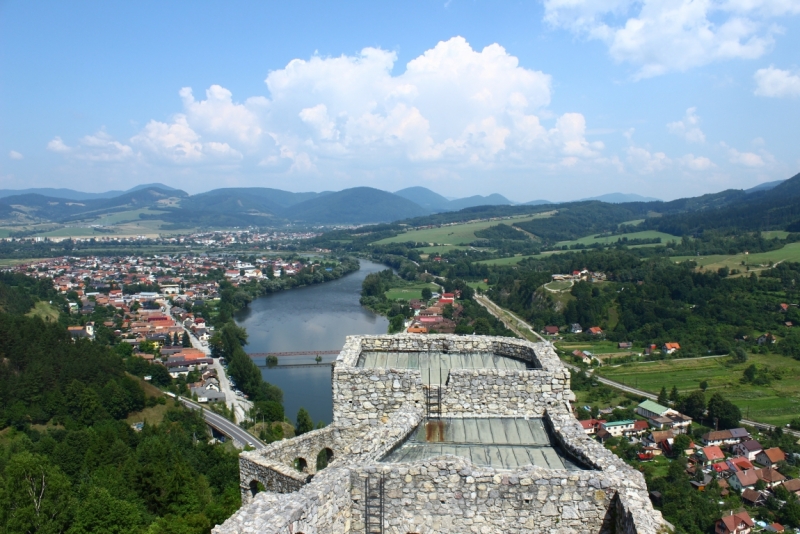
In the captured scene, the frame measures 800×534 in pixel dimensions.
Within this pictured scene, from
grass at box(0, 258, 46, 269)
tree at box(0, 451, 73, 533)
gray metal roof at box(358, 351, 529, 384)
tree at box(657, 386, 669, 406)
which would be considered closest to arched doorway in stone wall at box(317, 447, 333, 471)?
gray metal roof at box(358, 351, 529, 384)

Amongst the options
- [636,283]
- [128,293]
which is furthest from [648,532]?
[128,293]

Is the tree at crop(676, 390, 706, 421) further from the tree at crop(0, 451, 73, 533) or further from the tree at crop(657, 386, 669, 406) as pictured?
the tree at crop(0, 451, 73, 533)

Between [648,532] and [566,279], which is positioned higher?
[648,532]

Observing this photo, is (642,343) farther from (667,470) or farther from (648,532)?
(648,532)

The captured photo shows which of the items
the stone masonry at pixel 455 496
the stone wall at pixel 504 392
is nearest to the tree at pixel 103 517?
the stone masonry at pixel 455 496

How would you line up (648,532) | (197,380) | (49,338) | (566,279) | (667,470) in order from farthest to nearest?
1. (566,279)
2. (197,380)
3. (49,338)
4. (667,470)
5. (648,532)

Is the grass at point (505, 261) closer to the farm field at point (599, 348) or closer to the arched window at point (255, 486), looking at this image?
the farm field at point (599, 348)
